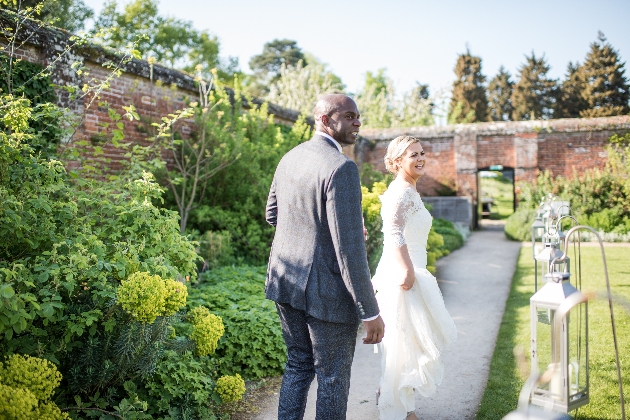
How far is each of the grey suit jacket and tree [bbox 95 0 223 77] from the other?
2950cm

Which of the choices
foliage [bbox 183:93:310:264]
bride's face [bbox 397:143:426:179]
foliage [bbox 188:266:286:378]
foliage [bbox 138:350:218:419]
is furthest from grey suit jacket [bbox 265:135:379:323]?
foliage [bbox 183:93:310:264]

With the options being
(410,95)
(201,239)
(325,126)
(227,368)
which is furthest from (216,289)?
(410,95)

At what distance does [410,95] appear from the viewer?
29.5 meters

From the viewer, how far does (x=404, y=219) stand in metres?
3.45

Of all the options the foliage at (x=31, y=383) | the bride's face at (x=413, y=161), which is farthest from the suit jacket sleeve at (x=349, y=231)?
the foliage at (x=31, y=383)

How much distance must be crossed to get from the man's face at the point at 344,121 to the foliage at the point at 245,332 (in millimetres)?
2406

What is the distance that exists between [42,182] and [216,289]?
2.37 metres

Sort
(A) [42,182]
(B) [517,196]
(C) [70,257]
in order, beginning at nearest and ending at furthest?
(C) [70,257] → (A) [42,182] → (B) [517,196]

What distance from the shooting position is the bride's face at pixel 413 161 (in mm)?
3578

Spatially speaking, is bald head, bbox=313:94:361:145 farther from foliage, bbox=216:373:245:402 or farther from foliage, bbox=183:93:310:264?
foliage, bbox=183:93:310:264

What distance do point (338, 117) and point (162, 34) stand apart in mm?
33203

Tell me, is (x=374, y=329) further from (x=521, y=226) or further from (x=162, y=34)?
(x=162, y=34)

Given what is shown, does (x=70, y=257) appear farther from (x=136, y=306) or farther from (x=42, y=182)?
(x=42, y=182)

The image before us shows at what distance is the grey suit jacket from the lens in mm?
2479
